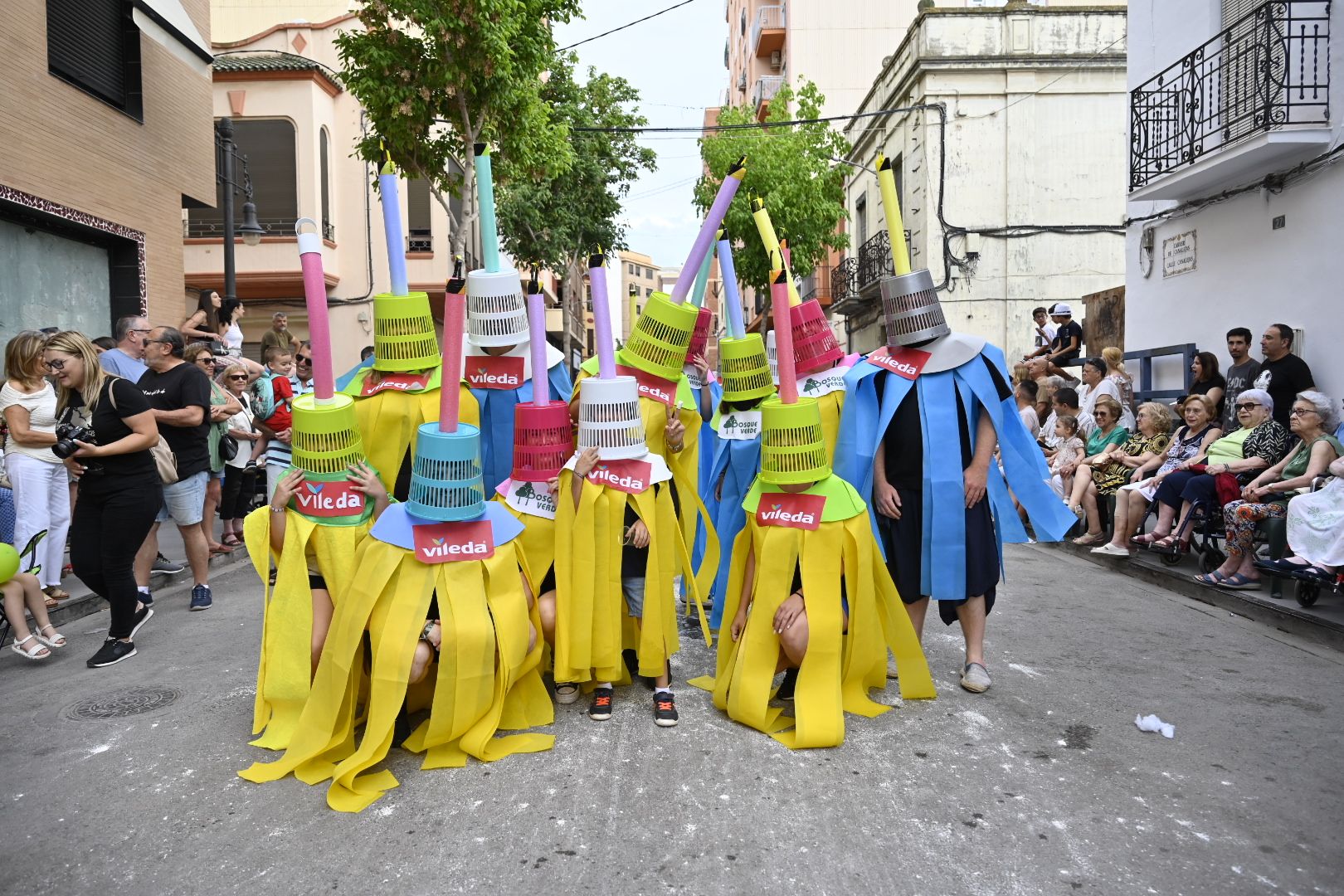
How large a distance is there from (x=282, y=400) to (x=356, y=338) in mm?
14694

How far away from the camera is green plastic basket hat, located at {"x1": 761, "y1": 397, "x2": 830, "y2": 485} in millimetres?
3812

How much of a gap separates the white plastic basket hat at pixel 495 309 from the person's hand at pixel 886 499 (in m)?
1.80

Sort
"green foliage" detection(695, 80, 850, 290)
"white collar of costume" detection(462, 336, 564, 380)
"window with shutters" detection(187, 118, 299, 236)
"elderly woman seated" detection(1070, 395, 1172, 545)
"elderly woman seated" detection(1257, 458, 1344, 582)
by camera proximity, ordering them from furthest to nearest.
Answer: "green foliage" detection(695, 80, 850, 290)
"window with shutters" detection(187, 118, 299, 236)
"elderly woman seated" detection(1070, 395, 1172, 545)
"elderly woman seated" detection(1257, 458, 1344, 582)
"white collar of costume" detection(462, 336, 564, 380)

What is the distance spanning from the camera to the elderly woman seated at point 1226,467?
7207 mm

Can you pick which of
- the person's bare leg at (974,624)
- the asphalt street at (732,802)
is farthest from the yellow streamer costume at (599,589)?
the person's bare leg at (974,624)

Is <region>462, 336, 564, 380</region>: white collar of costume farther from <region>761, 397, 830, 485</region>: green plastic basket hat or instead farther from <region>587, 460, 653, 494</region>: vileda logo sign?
<region>761, 397, 830, 485</region>: green plastic basket hat

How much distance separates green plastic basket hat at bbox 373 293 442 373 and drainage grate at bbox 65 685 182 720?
1897mm

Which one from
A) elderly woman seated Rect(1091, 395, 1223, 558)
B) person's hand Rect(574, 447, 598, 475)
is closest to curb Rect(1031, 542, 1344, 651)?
elderly woman seated Rect(1091, 395, 1223, 558)

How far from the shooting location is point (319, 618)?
3.75 meters

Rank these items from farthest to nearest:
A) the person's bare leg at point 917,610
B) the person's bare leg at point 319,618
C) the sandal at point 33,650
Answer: the sandal at point 33,650 → the person's bare leg at point 917,610 → the person's bare leg at point 319,618

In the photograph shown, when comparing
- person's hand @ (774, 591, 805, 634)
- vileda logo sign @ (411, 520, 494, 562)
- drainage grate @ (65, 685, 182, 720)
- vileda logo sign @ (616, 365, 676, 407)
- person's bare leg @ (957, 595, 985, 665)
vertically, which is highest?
vileda logo sign @ (616, 365, 676, 407)

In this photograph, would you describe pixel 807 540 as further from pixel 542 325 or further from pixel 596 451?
pixel 542 325

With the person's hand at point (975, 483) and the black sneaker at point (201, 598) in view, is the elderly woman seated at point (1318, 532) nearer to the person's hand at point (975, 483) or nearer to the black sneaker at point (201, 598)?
the person's hand at point (975, 483)

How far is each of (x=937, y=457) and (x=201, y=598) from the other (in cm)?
498
